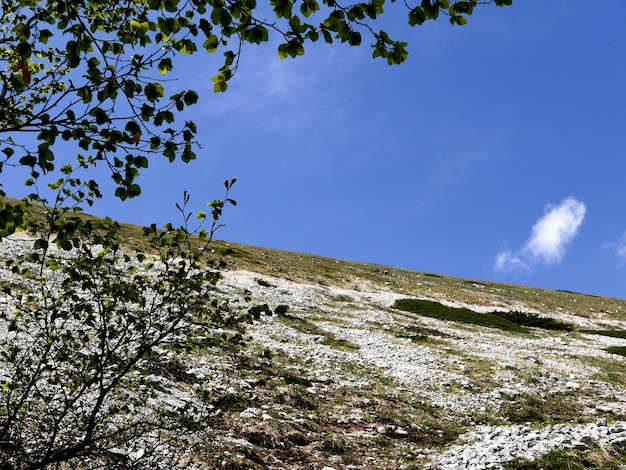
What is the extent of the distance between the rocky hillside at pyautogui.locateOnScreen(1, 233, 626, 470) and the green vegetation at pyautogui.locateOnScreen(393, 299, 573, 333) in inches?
64.7

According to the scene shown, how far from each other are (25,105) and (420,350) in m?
23.7

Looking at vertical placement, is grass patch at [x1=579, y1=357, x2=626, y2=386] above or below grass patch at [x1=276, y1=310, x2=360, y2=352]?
above

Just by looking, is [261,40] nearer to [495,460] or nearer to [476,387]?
[495,460]

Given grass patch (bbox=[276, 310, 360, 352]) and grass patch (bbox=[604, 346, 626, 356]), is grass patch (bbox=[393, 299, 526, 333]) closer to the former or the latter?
grass patch (bbox=[604, 346, 626, 356])

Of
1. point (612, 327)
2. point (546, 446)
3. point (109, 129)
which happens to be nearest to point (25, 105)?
point (109, 129)

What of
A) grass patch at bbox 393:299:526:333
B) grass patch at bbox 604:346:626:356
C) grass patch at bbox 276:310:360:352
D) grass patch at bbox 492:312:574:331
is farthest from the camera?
grass patch at bbox 492:312:574:331

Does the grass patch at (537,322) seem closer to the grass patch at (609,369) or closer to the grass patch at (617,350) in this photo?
the grass patch at (617,350)

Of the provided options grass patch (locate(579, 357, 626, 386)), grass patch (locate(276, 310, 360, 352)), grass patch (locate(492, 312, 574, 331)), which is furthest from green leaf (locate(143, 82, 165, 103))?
grass patch (locate(492, 312, 574, 331))

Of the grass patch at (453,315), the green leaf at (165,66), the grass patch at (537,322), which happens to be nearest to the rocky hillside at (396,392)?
the grass patch at (453,315)

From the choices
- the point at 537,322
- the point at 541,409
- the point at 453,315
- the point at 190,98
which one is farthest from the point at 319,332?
the point at 537,322

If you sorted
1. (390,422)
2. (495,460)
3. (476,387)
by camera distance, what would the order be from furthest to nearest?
(476,387)
(390,422)
(495,460)

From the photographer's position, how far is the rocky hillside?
42.1 feet

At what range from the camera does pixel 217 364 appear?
742 inches

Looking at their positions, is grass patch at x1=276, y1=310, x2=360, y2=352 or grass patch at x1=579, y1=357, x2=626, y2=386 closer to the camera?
grass patch at x1=579, y1=357, x2=626, y2=386
